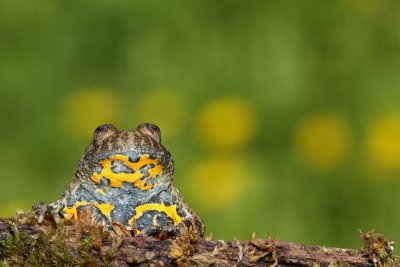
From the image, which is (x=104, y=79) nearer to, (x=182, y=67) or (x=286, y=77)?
(x=182, y=67)

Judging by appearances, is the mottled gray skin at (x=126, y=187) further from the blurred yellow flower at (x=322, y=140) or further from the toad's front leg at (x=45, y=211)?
the blurred yellow flower at (x=322, y=140)

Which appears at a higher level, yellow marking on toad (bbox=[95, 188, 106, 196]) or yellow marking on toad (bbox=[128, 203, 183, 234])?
yellow marking on toad (bbox=[95, 188, 106, 196])

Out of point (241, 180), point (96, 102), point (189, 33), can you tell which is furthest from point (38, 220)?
point (189, 33)

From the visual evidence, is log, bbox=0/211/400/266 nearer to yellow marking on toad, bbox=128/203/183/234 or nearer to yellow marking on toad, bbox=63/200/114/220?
yellow marking on toad, bbox=63/200/114/220

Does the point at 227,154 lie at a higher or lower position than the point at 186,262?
higher

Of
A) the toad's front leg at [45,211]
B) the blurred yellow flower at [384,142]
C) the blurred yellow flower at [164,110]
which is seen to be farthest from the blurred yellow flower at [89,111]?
the toad's front leg at [45,211]

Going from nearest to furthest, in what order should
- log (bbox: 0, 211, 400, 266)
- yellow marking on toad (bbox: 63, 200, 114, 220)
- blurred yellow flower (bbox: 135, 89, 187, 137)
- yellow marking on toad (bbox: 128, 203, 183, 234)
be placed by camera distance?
log (bbox: 0, 211, 400, 266), yellow marking on toad (bbox: 63, 200, 114, 220), yellow marking on toad (bbox: 128, 203, 183, 234), blurred yellow flower (bbox: 135, 89, 187, 137)

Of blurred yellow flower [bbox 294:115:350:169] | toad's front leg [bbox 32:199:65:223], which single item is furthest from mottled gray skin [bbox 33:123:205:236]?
blurred yellow flower [bbox 294:115:350:169]
